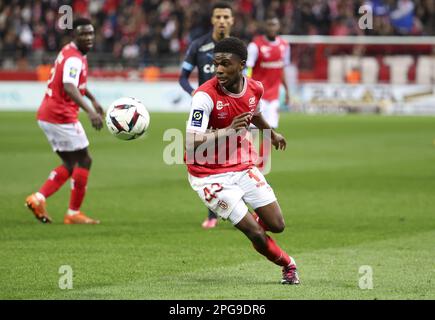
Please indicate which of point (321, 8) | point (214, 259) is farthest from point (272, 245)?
point (321, 8)

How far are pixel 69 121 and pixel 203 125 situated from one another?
14.1ft

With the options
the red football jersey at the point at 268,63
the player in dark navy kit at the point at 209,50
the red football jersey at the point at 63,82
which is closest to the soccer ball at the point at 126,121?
the player in dark navy kit at the point at 209,50

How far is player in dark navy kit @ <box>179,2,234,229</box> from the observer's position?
459 inches

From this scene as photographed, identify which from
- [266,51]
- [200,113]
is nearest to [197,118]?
[200,113]

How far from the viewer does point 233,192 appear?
811 cm

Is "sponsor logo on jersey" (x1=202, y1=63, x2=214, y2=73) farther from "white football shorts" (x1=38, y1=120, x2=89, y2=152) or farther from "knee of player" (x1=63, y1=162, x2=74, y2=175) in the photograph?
"knee of player" (x1=63, y1=162, x2=74, y2=175)

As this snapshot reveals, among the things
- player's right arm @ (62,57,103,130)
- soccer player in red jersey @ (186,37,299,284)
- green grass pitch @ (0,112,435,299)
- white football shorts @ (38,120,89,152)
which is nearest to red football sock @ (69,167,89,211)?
white football shorts @ (38,120,89,152)

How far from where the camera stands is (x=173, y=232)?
36.7ft

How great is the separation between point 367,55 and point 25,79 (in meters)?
12.0

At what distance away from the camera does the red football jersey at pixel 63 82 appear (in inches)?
458

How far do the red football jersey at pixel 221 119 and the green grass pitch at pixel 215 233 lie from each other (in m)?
1.01

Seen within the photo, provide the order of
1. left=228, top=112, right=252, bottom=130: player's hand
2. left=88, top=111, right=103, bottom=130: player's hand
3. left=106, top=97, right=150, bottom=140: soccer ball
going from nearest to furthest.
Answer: left=228, top=112, right=252, bottom=130: player's hand → left=106, top=97, right=150, bottom=140: soccer ball → left=88, top=111, right=103, bottom=130: player's hand

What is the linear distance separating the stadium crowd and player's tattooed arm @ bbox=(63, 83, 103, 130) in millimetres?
20977
